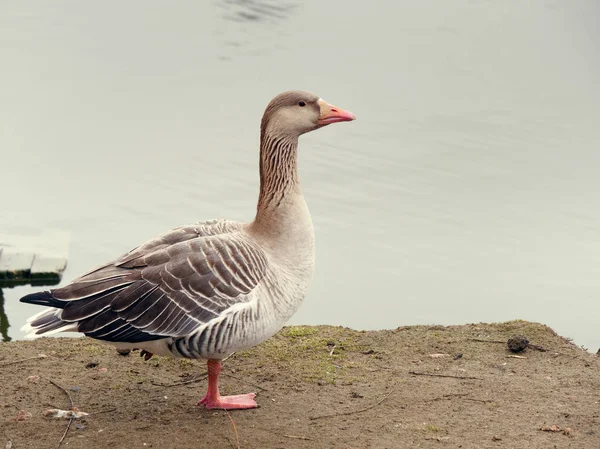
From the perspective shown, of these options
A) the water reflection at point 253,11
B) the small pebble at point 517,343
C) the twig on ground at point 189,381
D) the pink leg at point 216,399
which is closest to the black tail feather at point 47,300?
the pink leg at point 216,399

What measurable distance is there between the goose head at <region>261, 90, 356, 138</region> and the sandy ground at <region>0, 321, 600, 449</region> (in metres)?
1.54

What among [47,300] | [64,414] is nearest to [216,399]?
[64,414]

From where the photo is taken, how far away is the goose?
412cm

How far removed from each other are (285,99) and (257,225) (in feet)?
2.44

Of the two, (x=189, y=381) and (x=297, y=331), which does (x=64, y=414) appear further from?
(x=297, y=331)

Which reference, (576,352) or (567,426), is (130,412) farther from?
(576,352)

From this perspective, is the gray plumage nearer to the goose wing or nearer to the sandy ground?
the goose wing

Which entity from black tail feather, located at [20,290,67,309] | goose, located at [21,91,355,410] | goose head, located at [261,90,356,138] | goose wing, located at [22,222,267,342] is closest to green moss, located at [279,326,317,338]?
goose, located at [21,91,355,410]

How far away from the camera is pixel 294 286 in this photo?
14.7 ft

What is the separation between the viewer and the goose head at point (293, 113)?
4633 mm

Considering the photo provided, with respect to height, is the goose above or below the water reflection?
below

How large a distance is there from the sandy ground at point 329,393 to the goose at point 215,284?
32 centimetres

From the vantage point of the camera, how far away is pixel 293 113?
15.2ft

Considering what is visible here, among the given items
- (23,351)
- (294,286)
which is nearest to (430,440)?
(294,286)
